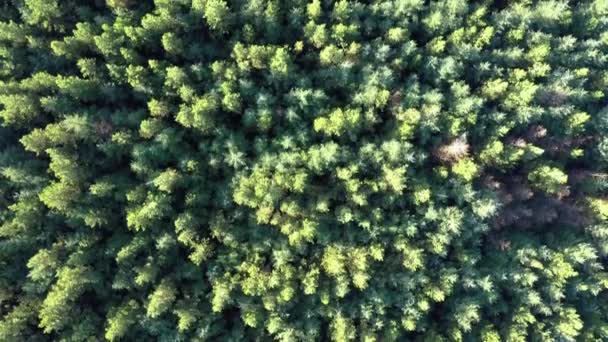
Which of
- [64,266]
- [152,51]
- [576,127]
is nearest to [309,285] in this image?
[64,266]

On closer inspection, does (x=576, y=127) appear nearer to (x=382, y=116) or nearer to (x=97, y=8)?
(x=382, y=116)

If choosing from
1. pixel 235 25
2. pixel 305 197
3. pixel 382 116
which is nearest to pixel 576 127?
pixel 382 116

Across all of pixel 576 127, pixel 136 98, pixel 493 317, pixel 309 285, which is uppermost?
pixel 136 98

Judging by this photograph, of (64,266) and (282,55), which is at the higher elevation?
(282,55)

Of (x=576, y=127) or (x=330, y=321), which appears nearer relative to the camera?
(x=330, y=321)

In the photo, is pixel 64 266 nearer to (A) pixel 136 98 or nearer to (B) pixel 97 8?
(A) pixel 136 98

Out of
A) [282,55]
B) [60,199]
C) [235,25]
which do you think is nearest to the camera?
[60,199]

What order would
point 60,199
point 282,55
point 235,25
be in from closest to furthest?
1. point 60,199
2. point 282,55
3. point 235,25
